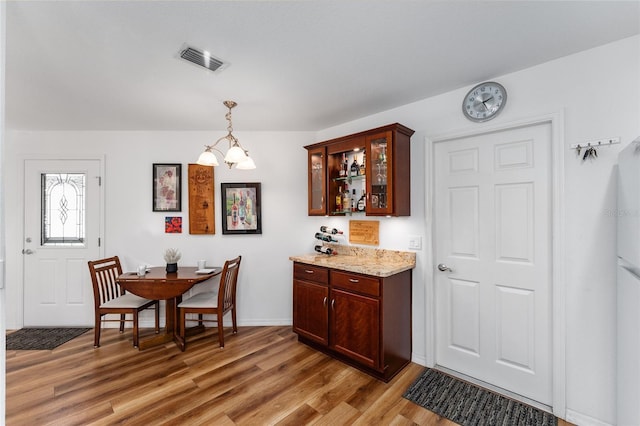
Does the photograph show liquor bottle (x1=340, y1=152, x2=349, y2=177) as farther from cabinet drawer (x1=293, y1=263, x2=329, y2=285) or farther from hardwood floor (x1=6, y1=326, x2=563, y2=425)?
hardwood floor (x1=6, y1=326, x2=563, y2=425)

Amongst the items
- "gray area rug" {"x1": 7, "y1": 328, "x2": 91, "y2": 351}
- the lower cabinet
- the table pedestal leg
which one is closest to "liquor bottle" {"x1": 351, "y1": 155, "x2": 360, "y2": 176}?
the lower cabinet

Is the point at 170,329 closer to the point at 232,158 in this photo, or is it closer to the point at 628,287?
the point at 232,158

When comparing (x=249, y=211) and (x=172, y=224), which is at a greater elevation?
(x=249, y=211)

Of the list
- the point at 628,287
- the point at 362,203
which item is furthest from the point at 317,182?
the point at 628,287

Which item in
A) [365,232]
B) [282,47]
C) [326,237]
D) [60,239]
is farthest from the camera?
[60,239]

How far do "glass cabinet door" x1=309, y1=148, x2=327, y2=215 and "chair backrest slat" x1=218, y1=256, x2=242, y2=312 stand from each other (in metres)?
1.02

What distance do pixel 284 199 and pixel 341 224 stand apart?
0.81m

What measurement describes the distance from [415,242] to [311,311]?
121 centimetres

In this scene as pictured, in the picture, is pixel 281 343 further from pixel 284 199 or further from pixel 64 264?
pixel 64 264

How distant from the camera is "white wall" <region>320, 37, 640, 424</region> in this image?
1.75 meters

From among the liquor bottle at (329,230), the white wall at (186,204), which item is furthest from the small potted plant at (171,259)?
the liquor bottle at (329,230)

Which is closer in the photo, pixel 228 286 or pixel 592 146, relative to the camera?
pixel 592 146

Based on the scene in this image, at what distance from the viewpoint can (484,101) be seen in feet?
7.40

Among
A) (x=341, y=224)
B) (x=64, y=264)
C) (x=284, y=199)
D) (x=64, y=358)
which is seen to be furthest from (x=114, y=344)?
(x=341, y=224)
